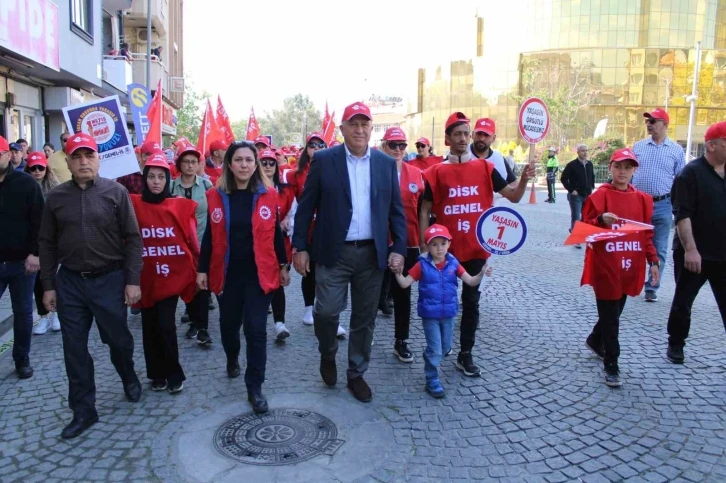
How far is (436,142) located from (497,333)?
2659 inches

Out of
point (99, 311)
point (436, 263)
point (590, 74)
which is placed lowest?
point (99, 311)

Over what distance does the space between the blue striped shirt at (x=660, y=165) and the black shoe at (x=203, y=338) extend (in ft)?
18.3

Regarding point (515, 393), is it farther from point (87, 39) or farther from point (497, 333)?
point (87, 39)

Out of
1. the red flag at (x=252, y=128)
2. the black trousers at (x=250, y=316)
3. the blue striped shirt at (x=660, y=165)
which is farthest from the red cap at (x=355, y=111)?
the red flag at (x=252, y=128)

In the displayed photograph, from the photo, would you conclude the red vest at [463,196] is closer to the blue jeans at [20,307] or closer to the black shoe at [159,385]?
the black shoe at [159,385]

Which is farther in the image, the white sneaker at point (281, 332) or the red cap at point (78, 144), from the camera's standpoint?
the white sneaker at point (281, 332)

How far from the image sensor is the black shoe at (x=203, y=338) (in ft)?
18.9

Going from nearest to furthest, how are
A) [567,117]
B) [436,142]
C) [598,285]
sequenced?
[598,285] < [567,117] < [436,142]

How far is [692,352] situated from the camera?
5.52 m

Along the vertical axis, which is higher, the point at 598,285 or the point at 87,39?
the point at 87,39

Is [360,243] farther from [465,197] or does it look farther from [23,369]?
[23,369]

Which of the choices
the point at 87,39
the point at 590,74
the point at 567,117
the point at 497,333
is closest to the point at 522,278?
the point at 497,333

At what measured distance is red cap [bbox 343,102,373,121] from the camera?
4.42m

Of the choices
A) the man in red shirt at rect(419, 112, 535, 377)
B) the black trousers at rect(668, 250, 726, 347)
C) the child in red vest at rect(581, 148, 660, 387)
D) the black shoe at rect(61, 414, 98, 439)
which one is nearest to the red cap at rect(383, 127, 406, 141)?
the man in red shirt at rect(419, 112, 535, 377)
